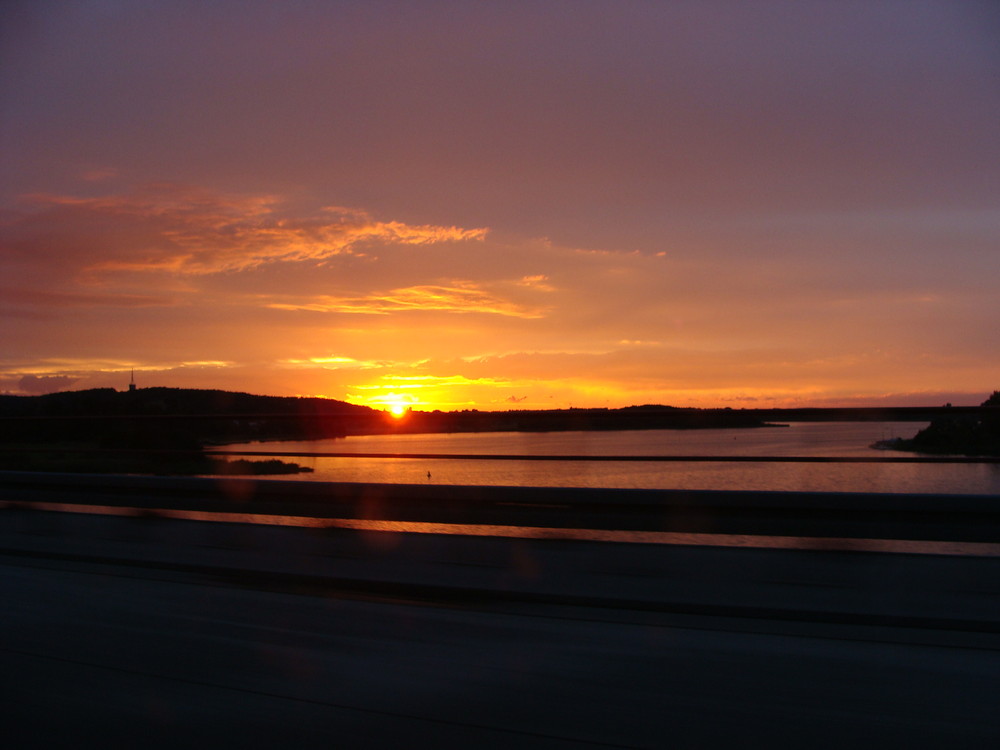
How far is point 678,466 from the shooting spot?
5.99 m

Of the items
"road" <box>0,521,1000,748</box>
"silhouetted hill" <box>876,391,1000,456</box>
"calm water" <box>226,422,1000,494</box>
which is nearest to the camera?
"road" <box>0,521,1000,748</box>

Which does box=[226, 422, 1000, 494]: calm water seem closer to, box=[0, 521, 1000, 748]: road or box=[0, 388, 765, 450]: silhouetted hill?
box=[0, 388, 765, 450]: silhouetted hill

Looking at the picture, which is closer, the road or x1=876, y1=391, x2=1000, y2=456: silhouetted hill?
the road

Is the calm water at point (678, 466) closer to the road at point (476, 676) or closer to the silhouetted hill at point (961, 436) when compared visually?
the silhouetted hill at point (961, 436)

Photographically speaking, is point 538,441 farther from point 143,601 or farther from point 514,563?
point 143,601

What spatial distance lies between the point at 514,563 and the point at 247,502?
2.61 m

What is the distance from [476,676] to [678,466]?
10.1 feet

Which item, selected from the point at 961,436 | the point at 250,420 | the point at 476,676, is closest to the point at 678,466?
the point at 961,436

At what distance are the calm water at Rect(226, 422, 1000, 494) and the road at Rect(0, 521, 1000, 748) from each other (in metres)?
1.27

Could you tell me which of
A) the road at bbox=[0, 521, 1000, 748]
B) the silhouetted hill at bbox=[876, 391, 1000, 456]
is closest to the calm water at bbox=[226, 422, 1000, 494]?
the silhouetted hill at bbox=[876, 391, 1000, 456]

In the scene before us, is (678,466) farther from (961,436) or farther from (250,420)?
(250,420)

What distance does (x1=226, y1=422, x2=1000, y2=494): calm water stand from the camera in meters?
5.38

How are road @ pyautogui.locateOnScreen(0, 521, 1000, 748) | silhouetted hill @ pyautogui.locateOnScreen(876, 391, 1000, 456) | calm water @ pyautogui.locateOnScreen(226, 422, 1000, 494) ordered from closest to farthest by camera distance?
road @ pyautogui.locateOnScreen(0, 521, 1000, 748)
calm water @ pyautogui.locateOnScreen(226, 422, 1000, 494)
silhouetted hill @ pyautogui.locateOnScreen(876, 391, 1000, 456)

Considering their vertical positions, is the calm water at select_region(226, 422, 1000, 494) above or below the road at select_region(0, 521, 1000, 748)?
above
